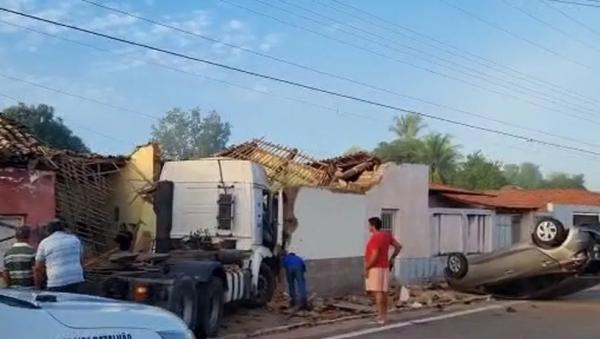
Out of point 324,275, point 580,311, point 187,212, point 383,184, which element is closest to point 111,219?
point 187,212

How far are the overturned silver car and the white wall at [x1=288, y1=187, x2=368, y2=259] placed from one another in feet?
8.38

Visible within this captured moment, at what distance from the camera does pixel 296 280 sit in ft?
53.2

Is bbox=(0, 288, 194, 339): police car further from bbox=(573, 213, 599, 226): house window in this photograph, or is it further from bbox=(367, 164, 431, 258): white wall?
bbox=(573, 213, 599, 226): house window

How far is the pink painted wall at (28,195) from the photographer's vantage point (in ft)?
48.6

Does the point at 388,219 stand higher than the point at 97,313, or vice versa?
the point at 388,219

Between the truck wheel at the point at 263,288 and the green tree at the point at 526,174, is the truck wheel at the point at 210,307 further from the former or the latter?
the green tree at the point at 526,174

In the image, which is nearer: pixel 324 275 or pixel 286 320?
pixel 286 320

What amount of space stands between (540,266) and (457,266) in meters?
2.12

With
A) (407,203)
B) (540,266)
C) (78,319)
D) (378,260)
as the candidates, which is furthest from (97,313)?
(407,203)

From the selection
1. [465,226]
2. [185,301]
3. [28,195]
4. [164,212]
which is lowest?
[185,301]

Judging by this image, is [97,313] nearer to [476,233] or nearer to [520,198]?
[476,233]

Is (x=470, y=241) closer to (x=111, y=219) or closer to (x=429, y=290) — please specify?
(x=429, y=290)

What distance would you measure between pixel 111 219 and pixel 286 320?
18.6 ft

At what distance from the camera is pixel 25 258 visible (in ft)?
36.6
